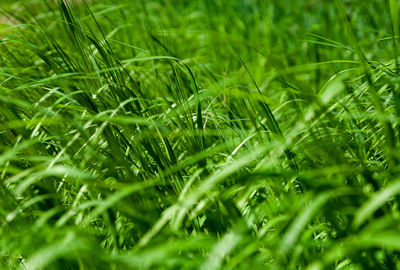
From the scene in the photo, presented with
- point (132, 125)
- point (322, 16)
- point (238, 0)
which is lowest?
point (322, 16)

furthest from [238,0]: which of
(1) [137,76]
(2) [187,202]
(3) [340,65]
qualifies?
(2) [187,202]

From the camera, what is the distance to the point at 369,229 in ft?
2.90

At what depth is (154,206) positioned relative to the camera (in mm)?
1327

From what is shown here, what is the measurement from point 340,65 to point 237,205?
1516 millimetres

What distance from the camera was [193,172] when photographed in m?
1.57

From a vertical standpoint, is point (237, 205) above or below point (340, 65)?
above

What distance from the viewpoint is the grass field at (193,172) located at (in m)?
0.99

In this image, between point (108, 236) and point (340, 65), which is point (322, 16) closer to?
point (340, 65)

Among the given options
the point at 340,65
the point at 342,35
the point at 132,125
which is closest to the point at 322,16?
the point at 342,35

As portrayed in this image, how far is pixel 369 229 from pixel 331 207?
0.18 m

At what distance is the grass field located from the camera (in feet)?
3.26

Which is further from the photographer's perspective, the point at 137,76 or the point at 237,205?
the point at 137,76

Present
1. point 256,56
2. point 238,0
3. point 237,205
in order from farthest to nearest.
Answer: point 238,0 → point 256,56 → point 237,205

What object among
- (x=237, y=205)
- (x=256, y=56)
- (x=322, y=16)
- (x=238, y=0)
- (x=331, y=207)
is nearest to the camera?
(x=331, y=207)
